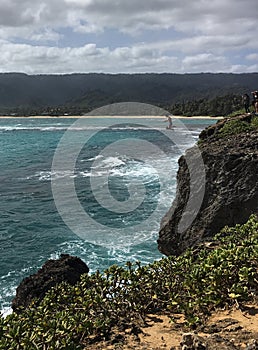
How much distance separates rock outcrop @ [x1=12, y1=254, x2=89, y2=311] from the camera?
7.46m

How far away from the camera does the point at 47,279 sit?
25.5ft

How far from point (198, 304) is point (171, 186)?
45.5ft

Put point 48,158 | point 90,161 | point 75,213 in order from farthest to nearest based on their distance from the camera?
1. point 48,158
2. point 90,161
3. point 75,213

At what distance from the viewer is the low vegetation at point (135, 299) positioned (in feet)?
11.4

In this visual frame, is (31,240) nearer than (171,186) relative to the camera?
Yes

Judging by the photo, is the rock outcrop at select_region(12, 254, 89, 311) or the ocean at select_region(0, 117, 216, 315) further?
the ocean at select_region(0, 117, 216, 315)

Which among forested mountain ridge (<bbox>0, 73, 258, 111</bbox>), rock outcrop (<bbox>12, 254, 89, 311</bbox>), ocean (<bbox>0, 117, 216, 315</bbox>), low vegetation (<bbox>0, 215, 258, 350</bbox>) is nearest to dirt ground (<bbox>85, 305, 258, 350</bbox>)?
low vegetation (<bbox>0, 215, 258, 350</bbox>)

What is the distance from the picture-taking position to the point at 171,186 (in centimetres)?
1766

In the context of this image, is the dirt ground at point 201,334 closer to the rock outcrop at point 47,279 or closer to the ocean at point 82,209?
the rock outcrop at point 47,279

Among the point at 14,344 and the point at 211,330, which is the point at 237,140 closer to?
the point at 211,330

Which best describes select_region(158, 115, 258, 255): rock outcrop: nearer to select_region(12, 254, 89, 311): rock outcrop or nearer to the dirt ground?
select_region(12, 254, 89, 311): rock outcrop

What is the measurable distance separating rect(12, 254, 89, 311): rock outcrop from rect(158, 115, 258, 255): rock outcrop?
214 cm

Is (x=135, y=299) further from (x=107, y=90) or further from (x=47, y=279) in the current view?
(x=107, y=90)

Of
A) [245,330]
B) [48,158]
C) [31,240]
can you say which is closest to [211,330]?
[245,330]
